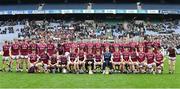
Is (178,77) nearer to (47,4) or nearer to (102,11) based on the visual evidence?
(102,11)

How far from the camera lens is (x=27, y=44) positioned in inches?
955

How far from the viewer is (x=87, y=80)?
20.1 m

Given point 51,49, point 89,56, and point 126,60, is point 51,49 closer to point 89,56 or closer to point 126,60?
point 89,56

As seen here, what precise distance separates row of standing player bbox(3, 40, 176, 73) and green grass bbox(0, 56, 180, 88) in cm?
83

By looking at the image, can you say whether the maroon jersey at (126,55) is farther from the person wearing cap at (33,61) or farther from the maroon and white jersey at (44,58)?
the person wearing cap at (33,61)

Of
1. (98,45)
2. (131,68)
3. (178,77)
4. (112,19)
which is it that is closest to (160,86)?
(178,77)

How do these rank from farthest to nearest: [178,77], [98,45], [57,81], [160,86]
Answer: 1. [98,45]
2. [178,77]
3. [57,81]
4. [160,86]

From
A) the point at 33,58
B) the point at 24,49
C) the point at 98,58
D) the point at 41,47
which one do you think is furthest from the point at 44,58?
the point at 98,58

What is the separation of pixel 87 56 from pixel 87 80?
3.19 meters

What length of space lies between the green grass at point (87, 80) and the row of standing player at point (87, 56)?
2.73 feet

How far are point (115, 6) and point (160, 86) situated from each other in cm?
3617

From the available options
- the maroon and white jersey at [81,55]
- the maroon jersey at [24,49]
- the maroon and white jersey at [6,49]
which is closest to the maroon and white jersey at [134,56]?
the maroon and white jersey at [81,55]

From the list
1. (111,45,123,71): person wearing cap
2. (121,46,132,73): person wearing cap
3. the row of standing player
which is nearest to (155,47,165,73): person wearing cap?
the row of standing player

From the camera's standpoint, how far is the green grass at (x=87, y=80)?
18562 mm
